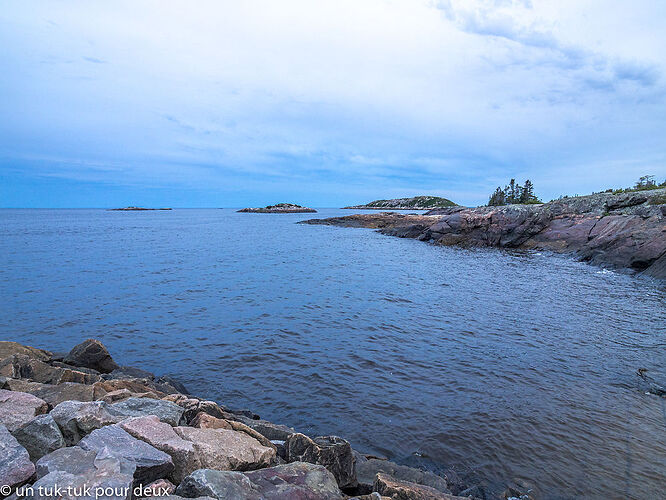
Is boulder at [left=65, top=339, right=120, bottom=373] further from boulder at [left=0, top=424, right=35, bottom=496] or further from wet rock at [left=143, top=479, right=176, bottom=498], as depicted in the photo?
wet rock at [left=143, top=479, right=176, bottom=498]

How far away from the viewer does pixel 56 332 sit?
15.2m

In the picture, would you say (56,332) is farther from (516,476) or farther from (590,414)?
(590,414)

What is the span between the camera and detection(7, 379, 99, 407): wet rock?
23.3 feet

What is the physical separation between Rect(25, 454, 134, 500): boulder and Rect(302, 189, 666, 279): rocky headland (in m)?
35.1

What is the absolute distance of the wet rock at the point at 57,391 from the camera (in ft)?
23.3

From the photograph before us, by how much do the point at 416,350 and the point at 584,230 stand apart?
1580 inches

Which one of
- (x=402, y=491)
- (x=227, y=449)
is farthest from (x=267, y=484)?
(x=402, y=491)

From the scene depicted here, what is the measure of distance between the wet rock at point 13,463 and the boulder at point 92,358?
279 inches

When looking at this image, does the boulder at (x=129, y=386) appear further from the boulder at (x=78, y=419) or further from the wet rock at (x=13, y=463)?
the wet rock at (x=13, y=463)

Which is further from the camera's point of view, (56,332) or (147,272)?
(147,272)

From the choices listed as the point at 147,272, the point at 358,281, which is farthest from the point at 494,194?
the point at 147,272

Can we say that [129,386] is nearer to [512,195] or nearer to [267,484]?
[267,484]

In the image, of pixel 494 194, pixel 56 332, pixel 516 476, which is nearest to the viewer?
pixel 516 476

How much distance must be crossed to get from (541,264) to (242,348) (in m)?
32.7
